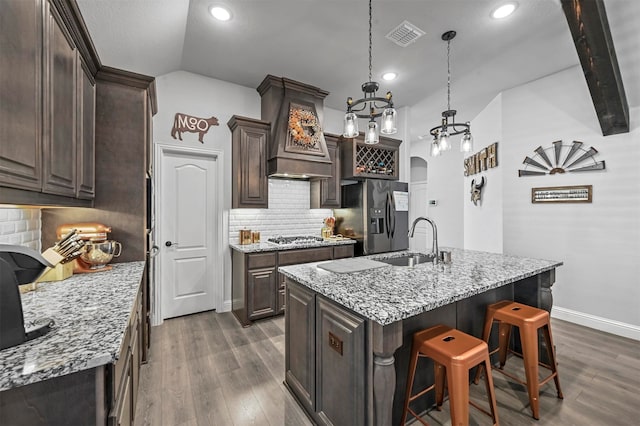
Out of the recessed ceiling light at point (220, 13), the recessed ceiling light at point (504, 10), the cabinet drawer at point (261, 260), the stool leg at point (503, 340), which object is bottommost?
the stool leg at point (503, 340)

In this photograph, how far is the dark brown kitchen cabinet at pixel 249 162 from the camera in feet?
11.6

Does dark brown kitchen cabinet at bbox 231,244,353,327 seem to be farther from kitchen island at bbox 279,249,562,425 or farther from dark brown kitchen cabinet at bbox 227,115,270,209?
kitchen island at bbox 279,249,562,425

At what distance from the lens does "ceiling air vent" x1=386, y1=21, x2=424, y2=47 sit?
2.67 meters

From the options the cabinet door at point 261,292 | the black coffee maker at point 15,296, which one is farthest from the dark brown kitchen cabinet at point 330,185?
the black coffee maker at point 15,296

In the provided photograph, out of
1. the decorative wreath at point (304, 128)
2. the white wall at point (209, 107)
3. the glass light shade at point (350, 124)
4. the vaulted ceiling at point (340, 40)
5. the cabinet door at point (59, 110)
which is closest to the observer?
the cabinet door at point (59, 110)

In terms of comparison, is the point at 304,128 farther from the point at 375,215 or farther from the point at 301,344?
the point at 301,344

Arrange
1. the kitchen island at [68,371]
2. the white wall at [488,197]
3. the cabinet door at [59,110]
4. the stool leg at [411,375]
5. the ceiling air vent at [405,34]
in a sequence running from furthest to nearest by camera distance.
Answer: the white wall at [488,197] → the ceiling air vent at [405,34] → the stool leg at [411,375] → the cabinet door at [59,110] → the kitchen island at [68,371]

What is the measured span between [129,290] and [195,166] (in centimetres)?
240

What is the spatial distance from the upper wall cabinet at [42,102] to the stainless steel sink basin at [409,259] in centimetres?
224

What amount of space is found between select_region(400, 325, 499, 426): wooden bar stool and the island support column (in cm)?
36

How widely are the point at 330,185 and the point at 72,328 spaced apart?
3.52 meters

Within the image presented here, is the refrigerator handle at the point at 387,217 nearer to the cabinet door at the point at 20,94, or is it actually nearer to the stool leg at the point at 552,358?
the stool leg at the point at 552,358

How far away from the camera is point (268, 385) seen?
2246mm

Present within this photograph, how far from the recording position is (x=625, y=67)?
285cm
